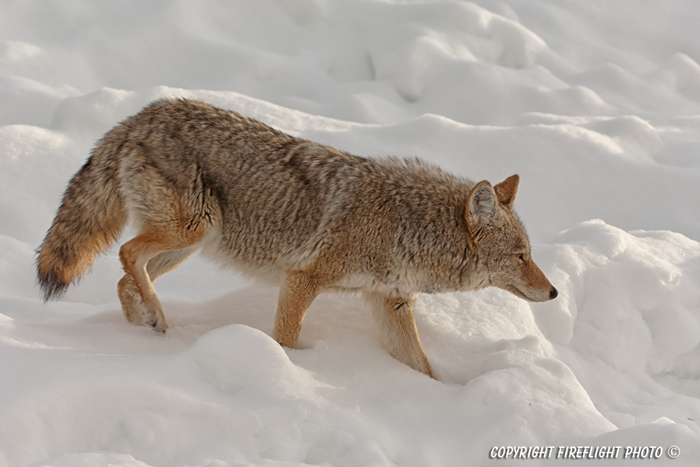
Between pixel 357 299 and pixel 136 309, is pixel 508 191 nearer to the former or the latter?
pixel 357 299

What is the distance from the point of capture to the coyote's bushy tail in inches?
184

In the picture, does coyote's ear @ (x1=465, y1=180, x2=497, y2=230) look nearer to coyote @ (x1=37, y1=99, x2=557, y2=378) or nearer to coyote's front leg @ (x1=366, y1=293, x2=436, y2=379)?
coyote @ (x1=37, y1=99, x2=557, y2=378)

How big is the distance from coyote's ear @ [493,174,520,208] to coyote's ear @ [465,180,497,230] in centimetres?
21

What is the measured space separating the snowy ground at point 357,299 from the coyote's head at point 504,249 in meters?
0.38

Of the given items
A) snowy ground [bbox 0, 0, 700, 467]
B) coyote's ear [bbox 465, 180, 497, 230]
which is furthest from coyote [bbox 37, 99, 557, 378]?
snowy ground [bbox 0, 0, 700, 467]

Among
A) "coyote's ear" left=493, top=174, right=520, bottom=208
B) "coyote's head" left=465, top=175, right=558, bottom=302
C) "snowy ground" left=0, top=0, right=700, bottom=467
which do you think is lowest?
"snowy ground" left=0, top=0, right=700, bottom=467

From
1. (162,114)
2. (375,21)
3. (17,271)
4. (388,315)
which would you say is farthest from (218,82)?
(388,315)

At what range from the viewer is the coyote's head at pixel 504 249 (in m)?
4.58

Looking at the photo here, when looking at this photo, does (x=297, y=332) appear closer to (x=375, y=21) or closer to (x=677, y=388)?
(x=677, y=388)

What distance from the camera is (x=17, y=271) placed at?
5902 millimetres

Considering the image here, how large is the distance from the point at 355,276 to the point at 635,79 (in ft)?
30.9

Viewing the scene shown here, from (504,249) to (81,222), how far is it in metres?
2.75
